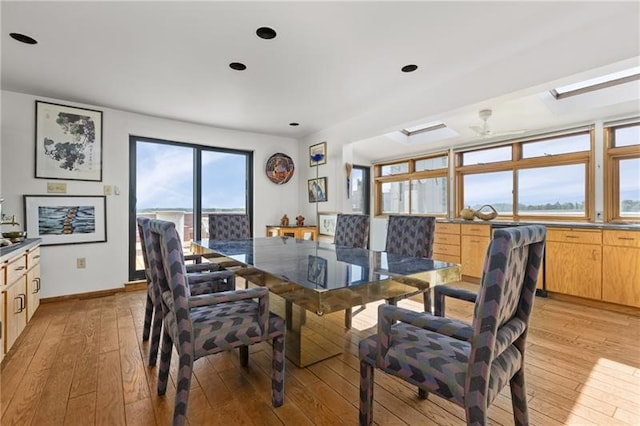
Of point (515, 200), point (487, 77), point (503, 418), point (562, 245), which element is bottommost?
point (503, 418)

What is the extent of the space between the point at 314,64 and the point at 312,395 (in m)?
2.59

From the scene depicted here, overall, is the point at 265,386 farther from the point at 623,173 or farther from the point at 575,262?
the point at 623,173

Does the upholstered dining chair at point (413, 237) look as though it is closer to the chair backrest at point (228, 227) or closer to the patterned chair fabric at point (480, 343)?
the patterned chair fabric at point (480, 343)

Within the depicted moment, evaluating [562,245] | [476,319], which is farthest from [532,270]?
[562,245]

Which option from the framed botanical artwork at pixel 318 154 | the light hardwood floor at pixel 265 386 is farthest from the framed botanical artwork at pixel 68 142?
the framed botanical artwork at pixel 318 154

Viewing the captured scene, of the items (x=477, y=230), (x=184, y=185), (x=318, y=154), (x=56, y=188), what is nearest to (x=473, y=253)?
(x=477, y=230)

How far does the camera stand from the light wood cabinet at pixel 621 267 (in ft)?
10.2

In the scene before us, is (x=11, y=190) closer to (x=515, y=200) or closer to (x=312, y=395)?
(x=312, y=395)

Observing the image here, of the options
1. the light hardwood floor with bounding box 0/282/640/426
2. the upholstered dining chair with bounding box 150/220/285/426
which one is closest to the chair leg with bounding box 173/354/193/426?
the upholstered dining chair with bounding box 150/220/285/426

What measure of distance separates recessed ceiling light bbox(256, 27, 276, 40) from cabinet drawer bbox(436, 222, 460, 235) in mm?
3673

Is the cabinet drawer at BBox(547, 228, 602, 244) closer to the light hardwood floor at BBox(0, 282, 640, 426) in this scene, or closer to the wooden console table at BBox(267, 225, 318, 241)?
the light hardwood floor at BBox(0, 282, 640, 426)

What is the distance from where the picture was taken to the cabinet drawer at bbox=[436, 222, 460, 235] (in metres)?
4.58

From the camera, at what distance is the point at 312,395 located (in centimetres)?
176

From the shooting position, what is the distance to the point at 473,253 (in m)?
4.38
